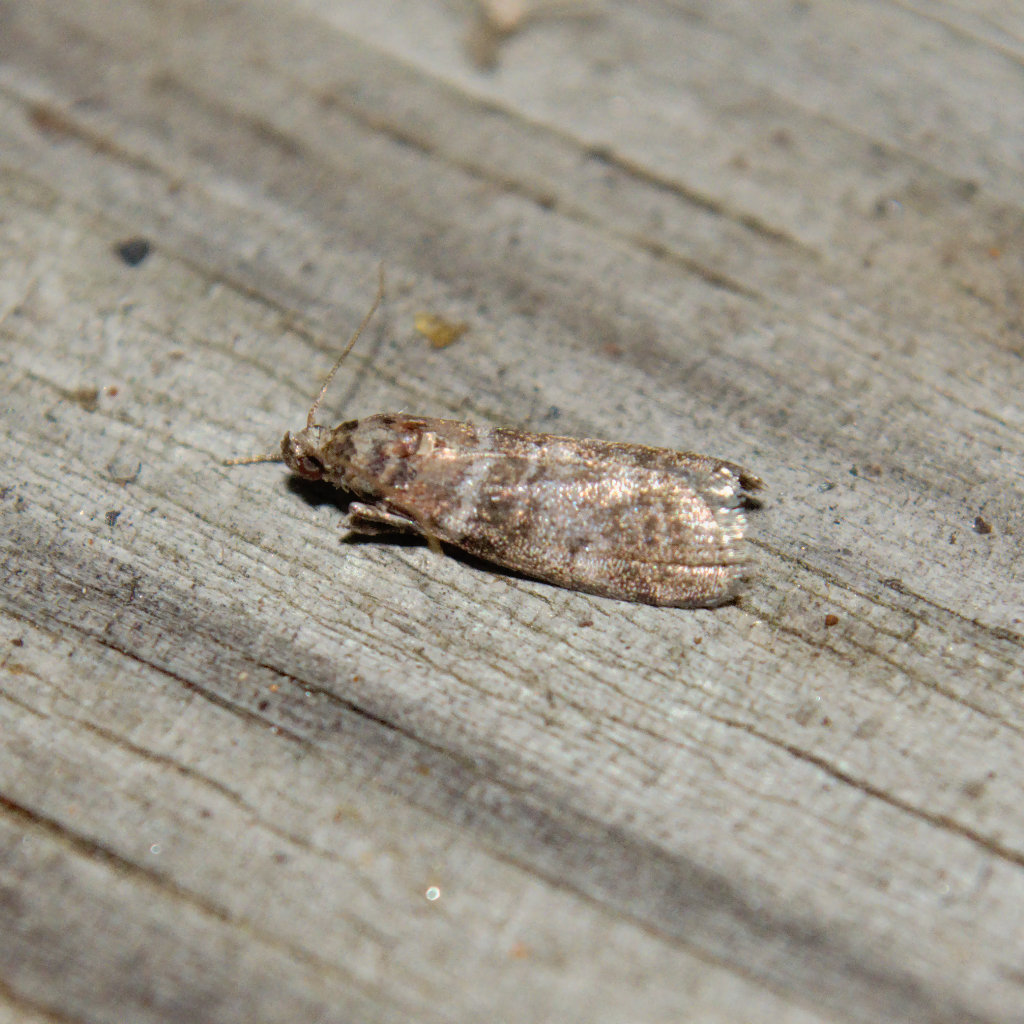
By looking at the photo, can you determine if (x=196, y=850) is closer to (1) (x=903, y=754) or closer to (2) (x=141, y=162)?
(1) (x=903, y=754)

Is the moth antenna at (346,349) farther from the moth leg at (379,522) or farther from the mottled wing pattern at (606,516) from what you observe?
the mottled wing pattern at (606,516)

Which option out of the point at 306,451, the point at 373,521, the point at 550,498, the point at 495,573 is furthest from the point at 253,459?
the point at 550,498

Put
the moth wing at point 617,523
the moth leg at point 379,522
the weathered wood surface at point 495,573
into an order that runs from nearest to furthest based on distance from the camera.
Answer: the weathered wood surface at point 495,573 → the moth wing at point 617,523 → the moth leg at point 379,522

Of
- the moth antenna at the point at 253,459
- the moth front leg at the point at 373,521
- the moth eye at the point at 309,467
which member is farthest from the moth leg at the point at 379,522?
the moth antenna at the point at 253,459

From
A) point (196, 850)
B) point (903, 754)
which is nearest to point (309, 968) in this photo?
point (196, 850)

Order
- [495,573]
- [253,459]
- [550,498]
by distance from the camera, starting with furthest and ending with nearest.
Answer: [550,498], [253,459], [495,573]

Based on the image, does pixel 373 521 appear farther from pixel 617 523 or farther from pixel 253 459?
pixel 617 523

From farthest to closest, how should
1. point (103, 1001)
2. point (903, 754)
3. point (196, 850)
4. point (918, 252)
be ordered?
point (918, 252) < point (903, 754) < point (196, 850) < point (103, 1001)
